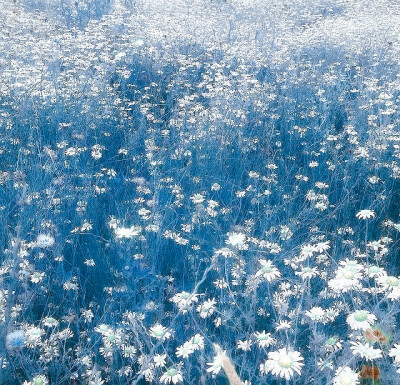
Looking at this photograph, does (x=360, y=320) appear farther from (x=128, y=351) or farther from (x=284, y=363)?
(x=128, y=351)

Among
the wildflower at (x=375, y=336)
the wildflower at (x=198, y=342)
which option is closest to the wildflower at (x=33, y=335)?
the wildflower at (x=198, y=342)

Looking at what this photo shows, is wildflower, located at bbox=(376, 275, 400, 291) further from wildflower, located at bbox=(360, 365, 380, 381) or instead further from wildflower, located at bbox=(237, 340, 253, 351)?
wildflower, located at bbox=(237, 340, 253, 351)

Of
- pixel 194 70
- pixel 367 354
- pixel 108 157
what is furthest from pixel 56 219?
pixel 194 70

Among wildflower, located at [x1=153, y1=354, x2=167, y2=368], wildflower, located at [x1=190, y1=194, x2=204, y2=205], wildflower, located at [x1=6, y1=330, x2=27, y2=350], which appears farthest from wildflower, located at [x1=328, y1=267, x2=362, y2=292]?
wildflower, located at [x1=6, y1=330, x2=27, y2=350]

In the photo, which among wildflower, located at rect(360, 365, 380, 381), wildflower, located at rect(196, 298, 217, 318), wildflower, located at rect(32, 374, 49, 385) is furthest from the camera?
wildflower, located at rect(196, 298, 217, 318)

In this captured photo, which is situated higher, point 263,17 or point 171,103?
point 263,17

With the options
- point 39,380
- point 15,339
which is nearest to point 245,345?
point 39,380

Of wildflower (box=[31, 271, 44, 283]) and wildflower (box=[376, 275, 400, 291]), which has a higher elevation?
wildflower (box=[376, 275, 400, 291])

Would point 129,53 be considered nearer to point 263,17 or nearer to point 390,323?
point 263,17

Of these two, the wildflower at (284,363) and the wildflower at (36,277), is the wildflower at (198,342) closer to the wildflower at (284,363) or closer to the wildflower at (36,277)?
the wildflower at (284,363)
